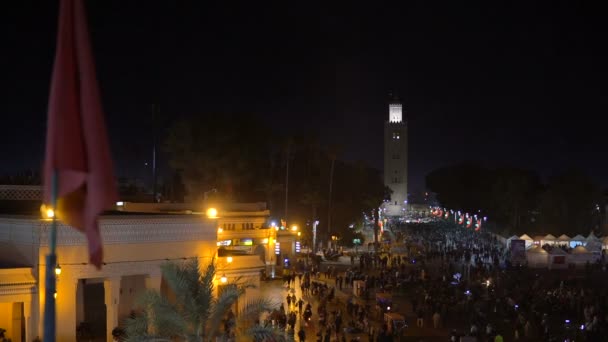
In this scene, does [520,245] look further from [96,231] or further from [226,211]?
[96,231]

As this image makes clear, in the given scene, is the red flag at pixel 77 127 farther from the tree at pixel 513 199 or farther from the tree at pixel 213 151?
the tree at pixel 513 199

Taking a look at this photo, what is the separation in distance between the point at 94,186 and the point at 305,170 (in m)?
46.0

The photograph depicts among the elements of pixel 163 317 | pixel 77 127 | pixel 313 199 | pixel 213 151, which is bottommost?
pixel 163 317

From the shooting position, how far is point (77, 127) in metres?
4.55

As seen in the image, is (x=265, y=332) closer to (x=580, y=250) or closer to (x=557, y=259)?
(x=557, y=259)

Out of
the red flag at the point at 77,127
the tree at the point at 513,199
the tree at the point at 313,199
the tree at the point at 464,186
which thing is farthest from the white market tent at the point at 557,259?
the tree at the point at 464,186

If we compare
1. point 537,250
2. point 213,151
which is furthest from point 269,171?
point 537,250

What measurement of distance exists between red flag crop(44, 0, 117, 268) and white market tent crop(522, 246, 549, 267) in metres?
37.0

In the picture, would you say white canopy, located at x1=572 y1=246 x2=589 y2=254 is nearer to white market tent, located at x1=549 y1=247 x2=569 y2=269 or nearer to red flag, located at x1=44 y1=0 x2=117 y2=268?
white market tent, located at x1=549 y1=247 x2=569 y2=269

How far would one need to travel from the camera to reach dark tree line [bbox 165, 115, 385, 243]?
39.0 m

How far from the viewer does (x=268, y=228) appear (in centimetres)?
3597

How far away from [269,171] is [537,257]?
1845 cm

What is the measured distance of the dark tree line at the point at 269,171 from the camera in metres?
39.0

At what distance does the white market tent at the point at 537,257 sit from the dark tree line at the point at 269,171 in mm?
15498
